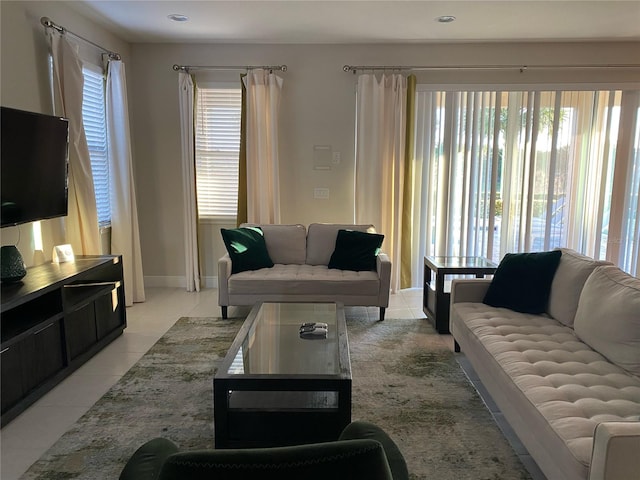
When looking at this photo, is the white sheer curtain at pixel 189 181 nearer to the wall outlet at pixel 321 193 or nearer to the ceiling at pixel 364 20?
the ceiling at pixel 364 20

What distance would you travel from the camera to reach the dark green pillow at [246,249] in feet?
14.1

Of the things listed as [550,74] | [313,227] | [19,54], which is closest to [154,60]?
[19,54]

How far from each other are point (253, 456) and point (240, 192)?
4.43 meters

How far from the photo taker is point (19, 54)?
3275 millimetres

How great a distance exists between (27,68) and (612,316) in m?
4.06

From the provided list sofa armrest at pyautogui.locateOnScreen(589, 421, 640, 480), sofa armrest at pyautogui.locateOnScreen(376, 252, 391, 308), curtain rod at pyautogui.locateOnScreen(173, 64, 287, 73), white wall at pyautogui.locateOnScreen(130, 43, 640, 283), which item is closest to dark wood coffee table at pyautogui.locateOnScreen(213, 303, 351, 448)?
sofa armrest at pyautogui.locateOnScreen(589, 421, 640, 480)

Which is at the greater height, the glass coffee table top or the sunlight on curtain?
the sunlight on curtain

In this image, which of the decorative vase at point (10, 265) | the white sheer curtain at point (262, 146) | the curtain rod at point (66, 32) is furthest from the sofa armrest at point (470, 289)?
the curtain rod at point (66, 32)

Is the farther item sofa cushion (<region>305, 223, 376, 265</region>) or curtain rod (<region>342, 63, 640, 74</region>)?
curtain rod (<region>342, 63, 640, 74</region>)

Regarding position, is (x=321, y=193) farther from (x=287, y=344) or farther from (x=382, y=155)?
(x=287, y=344)

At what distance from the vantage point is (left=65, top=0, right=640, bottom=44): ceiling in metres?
3.79

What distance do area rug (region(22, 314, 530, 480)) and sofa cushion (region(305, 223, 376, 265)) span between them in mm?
1064

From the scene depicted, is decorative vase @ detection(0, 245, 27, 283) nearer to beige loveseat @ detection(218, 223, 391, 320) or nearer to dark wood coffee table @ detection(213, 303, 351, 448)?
dark wood coffee table @ detection(213, 303, 351, 448)

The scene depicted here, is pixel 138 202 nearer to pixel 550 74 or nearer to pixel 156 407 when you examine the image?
pixel 156 407
